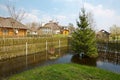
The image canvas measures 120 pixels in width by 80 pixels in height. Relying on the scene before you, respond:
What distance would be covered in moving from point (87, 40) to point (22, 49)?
7.72m

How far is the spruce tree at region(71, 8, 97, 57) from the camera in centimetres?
1862

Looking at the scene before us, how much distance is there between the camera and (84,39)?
750 inches

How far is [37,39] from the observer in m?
22.1

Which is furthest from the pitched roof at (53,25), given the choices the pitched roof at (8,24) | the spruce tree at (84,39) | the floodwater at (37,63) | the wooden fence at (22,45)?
the floodwater at (37,63)

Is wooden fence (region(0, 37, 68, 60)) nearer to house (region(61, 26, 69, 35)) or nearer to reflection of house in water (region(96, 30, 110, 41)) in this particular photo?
reflection of house in water (region(96, 30, 110, 41))

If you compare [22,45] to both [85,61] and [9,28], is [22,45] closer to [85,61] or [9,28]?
[85,61]

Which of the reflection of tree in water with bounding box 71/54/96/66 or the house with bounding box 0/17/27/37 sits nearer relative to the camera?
the reflection of tree in water with bounding box 71/54/96/66

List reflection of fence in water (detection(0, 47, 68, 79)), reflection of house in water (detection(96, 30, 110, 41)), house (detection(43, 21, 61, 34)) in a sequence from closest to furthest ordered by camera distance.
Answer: reflection of fence in water (detection(0, 47, 68, 79)) → reflection of house in water (detection(96, 30, 110, 41)) → house (detection(43, 21, 61, 34))

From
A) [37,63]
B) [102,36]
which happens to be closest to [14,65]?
[37,63]

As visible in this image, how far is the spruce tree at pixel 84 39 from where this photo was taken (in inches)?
733

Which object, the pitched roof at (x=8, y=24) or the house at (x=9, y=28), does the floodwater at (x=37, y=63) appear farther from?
the pitched roof at (x=8, y=24)

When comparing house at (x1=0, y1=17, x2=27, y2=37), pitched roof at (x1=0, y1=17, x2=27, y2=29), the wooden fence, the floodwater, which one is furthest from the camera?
pitched roof at (x1=0, y1=17, x2=27, y2=29)

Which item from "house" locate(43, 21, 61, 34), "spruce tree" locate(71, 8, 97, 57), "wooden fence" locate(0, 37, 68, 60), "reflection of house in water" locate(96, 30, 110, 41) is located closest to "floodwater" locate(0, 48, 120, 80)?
"wooden fence" locate(0, 37, 68, 60)

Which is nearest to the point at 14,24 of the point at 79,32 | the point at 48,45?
the point at 48,45
